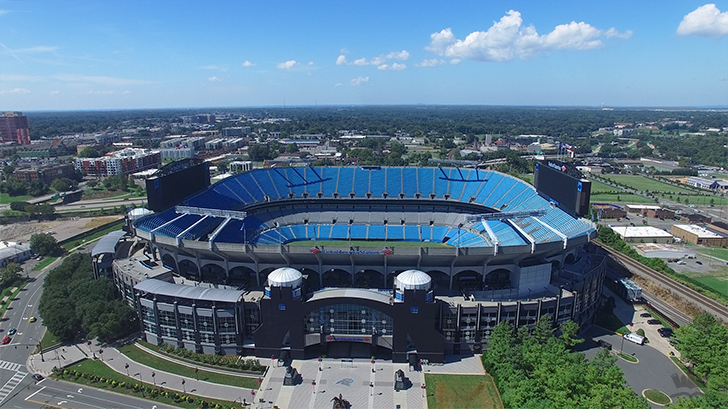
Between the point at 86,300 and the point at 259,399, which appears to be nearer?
the point at 259,399

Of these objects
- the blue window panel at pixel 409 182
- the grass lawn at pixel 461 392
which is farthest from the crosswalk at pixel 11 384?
the blue window panel at pixel 409 182

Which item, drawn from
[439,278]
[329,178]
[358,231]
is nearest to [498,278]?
[439,278]

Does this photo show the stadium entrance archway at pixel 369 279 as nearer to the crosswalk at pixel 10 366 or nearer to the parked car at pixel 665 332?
the parked car at pixel 665 332

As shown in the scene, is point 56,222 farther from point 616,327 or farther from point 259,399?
point 616,327

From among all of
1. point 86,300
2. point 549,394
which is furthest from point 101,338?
point 549,394

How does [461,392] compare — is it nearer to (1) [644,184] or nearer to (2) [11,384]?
(2) [11,384]

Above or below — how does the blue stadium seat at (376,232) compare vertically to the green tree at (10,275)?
above

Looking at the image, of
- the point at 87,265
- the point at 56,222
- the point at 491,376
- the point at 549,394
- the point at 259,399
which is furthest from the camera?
the point at 56,222
